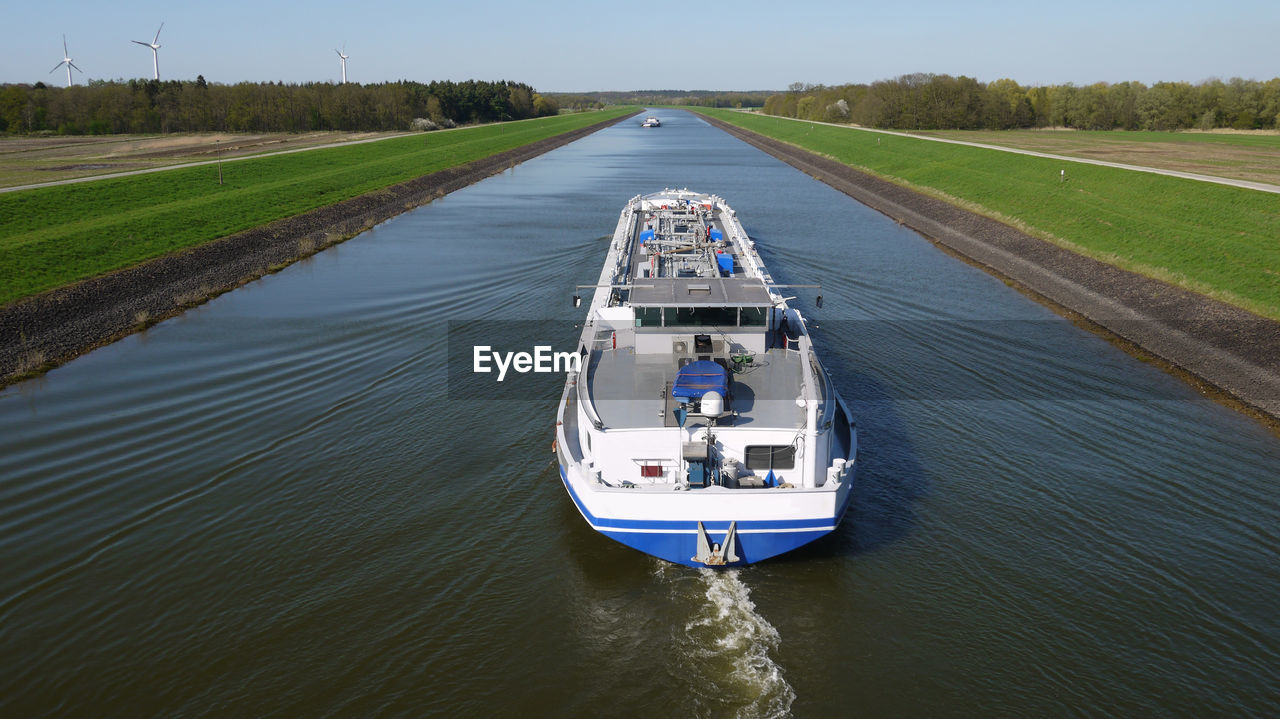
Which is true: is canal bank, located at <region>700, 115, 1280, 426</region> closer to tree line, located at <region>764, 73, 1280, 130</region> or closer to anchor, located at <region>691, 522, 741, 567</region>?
anchor, located at <region>691, 522, 741, 567</region>

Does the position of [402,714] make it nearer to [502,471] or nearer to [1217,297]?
[502,471]

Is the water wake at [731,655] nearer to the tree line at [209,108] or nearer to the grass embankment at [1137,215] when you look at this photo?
the grass embankment at [1137,215]

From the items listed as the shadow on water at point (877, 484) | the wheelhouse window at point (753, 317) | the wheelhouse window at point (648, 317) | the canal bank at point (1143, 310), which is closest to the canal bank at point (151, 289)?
the wheelhouse window at point (648, 317)

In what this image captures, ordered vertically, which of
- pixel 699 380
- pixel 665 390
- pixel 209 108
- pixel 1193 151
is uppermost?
pixel 209 108

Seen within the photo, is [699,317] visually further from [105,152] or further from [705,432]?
[105,152]

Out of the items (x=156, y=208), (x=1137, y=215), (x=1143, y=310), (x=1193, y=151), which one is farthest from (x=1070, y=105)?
(x=156, y=208)

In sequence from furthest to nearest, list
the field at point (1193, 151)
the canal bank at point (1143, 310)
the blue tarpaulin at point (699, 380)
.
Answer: the field at point (1193, 151) < the canal bank at point (1143, 310) < the blue tarpaulin at point (699, 380)
